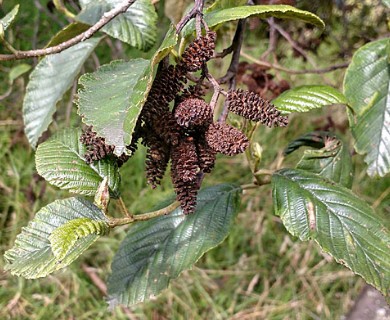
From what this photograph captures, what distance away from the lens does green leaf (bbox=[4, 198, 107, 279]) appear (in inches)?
33.8

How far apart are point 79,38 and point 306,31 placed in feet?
4.67

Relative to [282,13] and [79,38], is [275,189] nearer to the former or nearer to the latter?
[282,13]

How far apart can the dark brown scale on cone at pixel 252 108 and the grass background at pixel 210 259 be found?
1.30 metres

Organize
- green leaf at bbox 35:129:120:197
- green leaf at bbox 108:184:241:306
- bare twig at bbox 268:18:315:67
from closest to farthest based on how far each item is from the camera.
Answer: green leaf at bbox 35:129:120:197 → green leaf at bbox 108:184:241:306 → bare twig at bbox 268:18:315:67

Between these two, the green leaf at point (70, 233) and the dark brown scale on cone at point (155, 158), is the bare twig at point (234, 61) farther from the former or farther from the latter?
the green leaf at point (70, 233)

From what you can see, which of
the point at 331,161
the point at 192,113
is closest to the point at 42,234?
the point at 192,113

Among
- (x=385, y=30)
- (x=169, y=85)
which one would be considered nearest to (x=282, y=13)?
(x=169, y=85)

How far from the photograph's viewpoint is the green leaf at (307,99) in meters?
0.97

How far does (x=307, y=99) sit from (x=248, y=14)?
28cm

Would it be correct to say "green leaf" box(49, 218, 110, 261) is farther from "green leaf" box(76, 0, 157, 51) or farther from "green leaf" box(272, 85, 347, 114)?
"green leaf" box(76, 0, 157, 51)

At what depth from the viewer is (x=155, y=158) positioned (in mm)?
809

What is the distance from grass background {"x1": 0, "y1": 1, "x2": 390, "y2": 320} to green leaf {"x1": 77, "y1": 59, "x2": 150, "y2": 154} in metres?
1.30

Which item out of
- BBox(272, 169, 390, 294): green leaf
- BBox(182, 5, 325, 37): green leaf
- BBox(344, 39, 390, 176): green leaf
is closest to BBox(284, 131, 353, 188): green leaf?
BBox(344, 39, 390, 176): green leaf

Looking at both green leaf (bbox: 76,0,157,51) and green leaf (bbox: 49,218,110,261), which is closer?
green leaf (bbox: 49,218,110,261)
